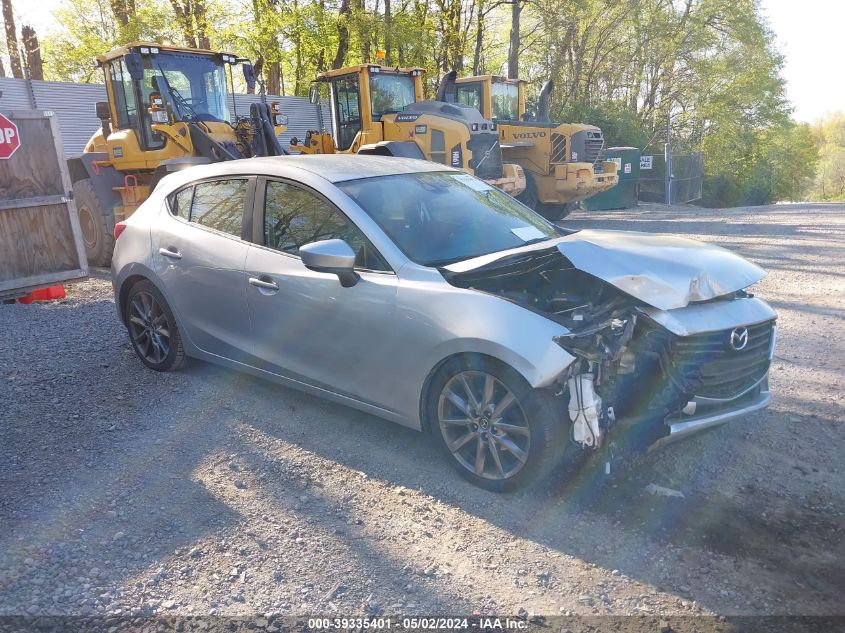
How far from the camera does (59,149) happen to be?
781cm

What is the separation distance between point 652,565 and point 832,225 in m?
14.4

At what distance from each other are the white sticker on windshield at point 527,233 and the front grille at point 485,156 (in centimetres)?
871

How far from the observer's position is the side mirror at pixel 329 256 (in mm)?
3619

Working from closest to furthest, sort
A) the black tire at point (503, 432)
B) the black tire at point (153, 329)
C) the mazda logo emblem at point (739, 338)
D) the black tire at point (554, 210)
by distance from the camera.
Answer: the black tire at point (503, 432), the mazda logo emblem at point (739, 338), the black tire at point (153, 329), the black tire at point (554, 210)

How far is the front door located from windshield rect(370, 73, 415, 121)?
9407mm

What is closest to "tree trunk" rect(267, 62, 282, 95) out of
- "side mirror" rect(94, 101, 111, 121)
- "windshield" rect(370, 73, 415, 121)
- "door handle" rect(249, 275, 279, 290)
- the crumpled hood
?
"windshield" rect(370, 73, 415, 121)

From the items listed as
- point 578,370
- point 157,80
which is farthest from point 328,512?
point 157,80

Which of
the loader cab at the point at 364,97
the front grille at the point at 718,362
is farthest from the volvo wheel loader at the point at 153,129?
the front grille at the point at 718,362

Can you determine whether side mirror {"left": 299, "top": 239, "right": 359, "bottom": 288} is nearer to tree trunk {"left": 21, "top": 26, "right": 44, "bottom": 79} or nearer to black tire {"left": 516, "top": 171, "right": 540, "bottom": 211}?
black tire {"left": 516, "top": 171, "right": 540, "bottom": 211}

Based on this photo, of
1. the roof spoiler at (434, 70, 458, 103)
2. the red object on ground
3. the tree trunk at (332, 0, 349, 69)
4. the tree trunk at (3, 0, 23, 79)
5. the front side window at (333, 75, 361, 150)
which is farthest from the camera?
the tree trunk at (3, 0, 23, 79)

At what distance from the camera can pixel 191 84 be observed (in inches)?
427

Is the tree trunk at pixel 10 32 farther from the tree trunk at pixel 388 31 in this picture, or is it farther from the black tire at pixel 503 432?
the black tire at pixel 503 432

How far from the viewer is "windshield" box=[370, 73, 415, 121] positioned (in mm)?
13203

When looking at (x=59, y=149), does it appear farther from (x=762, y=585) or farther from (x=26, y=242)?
(x=762, y=585)
